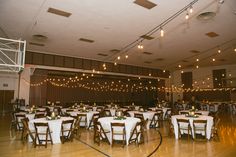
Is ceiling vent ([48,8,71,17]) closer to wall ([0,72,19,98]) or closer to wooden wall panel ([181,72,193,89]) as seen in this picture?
wall ([0,72,19,98])

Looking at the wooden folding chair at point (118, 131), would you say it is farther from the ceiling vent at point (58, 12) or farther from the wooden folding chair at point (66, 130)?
the ceiling vent at point (58, 12)

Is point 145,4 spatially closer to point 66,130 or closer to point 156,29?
point 156,29

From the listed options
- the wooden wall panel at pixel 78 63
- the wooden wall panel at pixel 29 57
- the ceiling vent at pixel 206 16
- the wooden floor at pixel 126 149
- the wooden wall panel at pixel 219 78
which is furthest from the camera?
the wooden wall panel at pixel 219 78

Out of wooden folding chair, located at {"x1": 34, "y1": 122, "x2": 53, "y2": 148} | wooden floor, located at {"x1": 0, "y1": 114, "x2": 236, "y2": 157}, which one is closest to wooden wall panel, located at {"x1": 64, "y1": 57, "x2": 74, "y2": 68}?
wooden floor, located at {"x1": 0, "y1": 114, "x2": 236, "y2": 157}

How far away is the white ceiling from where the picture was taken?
6.46 m

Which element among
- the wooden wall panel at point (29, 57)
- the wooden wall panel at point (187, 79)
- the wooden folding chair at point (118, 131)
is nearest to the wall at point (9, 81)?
the wooden wall panel at point (29, 57)

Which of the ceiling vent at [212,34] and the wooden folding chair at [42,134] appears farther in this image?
the ceiling vent at [212,34]

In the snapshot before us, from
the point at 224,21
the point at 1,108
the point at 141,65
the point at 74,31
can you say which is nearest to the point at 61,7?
the point at 74,31

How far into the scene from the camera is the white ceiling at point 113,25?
6.46 m

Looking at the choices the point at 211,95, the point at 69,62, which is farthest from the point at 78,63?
the point at 211,95

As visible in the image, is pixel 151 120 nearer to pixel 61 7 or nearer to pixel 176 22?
pixel 176 22

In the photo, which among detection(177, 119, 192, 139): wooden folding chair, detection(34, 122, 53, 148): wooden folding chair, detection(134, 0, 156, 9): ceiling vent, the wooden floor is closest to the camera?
the wooden floor

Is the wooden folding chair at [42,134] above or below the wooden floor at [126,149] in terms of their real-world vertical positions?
above

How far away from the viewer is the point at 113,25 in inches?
322
